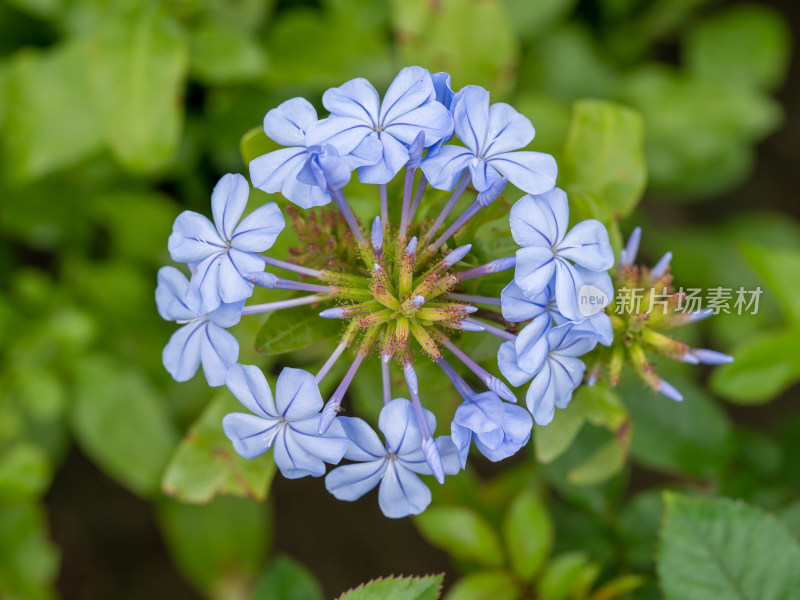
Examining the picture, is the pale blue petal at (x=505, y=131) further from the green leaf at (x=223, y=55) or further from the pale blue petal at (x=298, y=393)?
the green leaf at (x=223, y=55)

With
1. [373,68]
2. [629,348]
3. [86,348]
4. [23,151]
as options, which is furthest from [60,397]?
[629,348]

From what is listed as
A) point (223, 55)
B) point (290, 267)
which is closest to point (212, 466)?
point (290, 267)

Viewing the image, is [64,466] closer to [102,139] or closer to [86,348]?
[86,348]

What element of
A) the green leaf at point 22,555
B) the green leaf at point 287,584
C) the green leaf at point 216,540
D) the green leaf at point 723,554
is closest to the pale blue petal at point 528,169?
the green leaf at point 723,554

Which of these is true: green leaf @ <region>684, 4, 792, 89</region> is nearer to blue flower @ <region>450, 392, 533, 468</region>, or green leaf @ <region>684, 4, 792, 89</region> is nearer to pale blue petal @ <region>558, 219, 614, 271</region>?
pale blue petal @ <region>558, 219, 614, 271</region>

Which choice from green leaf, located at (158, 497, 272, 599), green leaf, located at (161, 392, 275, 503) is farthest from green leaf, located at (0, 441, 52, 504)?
green leaf, located at (161, 392, 275, 503)
